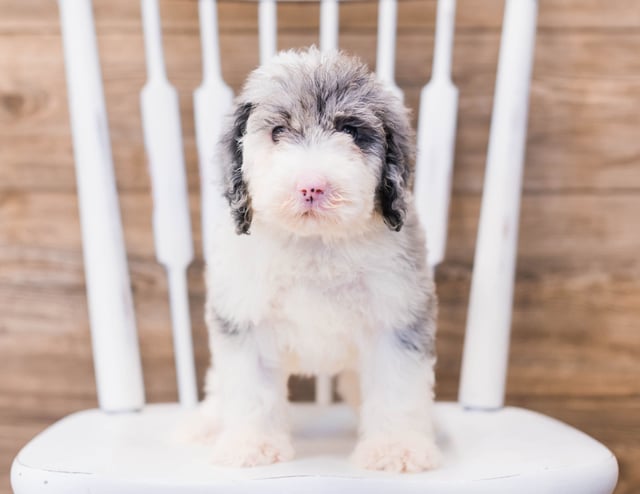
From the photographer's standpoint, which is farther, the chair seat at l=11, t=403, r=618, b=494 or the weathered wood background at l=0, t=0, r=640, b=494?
the weathered wood background at l=0, t=0, r=640, b=494

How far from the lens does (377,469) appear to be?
0.65 meters

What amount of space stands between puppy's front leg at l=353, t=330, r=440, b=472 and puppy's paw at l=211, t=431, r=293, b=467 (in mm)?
71

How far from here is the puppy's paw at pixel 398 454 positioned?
2.13 feet

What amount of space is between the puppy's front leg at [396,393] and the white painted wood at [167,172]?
30 cm

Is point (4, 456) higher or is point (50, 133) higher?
point (50, 133)

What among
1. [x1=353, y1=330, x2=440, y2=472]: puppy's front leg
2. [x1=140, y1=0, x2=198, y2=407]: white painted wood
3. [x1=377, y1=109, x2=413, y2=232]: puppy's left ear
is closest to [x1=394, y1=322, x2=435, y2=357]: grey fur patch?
[x1=353, y1=330, x2=440, y2=472]: puppy's front leg

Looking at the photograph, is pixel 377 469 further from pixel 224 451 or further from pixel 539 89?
pixel 539 89

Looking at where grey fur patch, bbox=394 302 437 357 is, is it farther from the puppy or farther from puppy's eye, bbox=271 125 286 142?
puppy's eye, bbox=271 125 286 142

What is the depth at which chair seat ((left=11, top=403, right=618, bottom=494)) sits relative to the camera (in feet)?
1.96

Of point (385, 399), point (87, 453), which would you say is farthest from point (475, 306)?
point (87, 453)

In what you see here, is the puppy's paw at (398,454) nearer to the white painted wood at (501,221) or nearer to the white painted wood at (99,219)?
the white painted wood at (501,221)

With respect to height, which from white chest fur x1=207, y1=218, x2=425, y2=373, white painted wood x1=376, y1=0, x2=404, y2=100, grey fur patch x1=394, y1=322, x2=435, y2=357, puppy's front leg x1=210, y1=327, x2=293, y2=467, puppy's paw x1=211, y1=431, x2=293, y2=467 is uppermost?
white painted wood x1=376, y1=0, x2=404, y2=100

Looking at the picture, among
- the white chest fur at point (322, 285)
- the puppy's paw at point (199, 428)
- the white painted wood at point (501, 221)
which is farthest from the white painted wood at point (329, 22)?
the puppy's paw at point (199, 428)

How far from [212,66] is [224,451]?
1.58 ft
